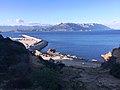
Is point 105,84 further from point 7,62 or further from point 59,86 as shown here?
point 7,62

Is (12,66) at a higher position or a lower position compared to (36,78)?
lower

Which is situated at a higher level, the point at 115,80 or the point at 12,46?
the point at 12,46

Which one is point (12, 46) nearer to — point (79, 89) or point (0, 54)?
point (0, 54)

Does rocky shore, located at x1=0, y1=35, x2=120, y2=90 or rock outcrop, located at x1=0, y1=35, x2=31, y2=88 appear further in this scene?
rock outcrop, located at x1=0, y1=35, x2=31, y2=88

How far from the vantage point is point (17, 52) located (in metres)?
40.5

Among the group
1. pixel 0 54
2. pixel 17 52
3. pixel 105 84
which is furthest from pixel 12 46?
pixel 105 84

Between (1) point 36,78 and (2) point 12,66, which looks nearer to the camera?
(1) point 36,78

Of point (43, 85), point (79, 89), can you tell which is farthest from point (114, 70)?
point (43, 85)

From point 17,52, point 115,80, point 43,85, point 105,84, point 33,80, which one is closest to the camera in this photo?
point 43,85

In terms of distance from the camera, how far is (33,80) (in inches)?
1086

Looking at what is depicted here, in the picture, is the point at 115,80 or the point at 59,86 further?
the point at 115,80

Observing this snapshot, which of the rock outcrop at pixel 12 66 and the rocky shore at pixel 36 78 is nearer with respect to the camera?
the rocky shore at pixel 36 78

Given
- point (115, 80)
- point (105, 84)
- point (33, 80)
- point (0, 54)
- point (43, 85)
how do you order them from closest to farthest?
point (43, 85) < point (33, 80) < point (105, 84) < point (115, 80) < point (0, 54)

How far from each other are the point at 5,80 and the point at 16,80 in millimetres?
2008
